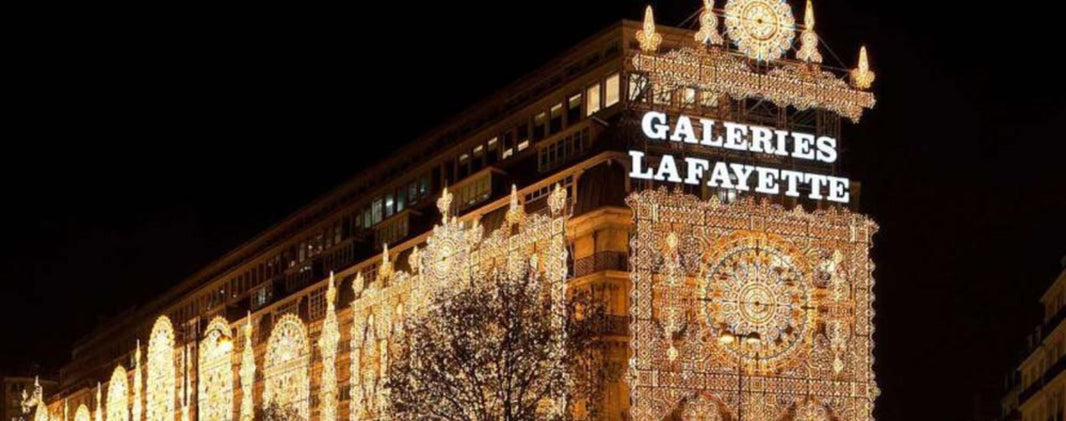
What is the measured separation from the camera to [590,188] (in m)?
94.8

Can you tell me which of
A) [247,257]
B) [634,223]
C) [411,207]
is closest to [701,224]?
[634,223]

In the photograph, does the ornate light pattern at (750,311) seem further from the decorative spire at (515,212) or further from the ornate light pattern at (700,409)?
the decorative spire at (515,212)

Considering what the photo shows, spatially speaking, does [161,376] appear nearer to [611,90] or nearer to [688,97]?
[611,90]

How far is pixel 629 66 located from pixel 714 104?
5.09 metres

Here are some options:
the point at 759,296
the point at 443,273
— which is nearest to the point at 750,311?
the point at 759,296

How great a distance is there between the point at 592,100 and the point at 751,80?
10.2 meters

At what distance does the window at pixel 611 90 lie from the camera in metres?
95.9

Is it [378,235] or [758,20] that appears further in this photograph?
[378,235]

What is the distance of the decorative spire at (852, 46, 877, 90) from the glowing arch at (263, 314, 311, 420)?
158ft

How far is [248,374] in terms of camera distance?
141 metres

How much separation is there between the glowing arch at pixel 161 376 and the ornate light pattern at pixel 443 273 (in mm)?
44693

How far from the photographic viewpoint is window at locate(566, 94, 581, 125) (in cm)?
9988

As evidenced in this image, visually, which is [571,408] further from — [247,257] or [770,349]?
[247,257]

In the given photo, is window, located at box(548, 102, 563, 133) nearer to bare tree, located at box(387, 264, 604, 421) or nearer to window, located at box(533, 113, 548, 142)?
window, located at box(533, 113, 548, 142)
